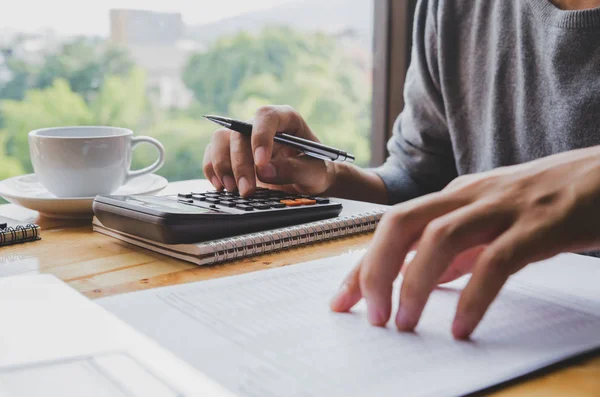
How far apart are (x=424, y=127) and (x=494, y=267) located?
73 centimetres

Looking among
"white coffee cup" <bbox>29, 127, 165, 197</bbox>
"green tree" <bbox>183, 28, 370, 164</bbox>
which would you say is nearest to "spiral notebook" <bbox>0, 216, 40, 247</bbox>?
"white coffee cup" <bbox>29, 127, 165, 197</bbox>

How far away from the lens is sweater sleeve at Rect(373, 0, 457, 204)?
1.11 meters

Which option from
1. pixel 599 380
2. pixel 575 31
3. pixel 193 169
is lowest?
pixel 193 169

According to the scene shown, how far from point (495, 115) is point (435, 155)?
0.14 meters

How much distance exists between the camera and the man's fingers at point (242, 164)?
0.76 meters

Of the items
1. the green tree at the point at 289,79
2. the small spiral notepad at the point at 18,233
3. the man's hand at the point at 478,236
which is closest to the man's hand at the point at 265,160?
the small spiral notepad at the point at 18,233

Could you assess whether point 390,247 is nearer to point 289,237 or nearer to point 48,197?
point 289,237

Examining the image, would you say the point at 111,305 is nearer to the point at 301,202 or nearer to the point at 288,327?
the point at 288,327

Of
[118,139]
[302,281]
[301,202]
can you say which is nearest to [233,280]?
[302,281]

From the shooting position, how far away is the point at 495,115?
1033 mm

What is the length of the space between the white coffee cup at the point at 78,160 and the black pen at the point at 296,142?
126mm

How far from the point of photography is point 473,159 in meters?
1.10

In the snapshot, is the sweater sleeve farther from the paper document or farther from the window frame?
the paper document

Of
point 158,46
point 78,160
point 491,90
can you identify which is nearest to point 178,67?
point 158,46
